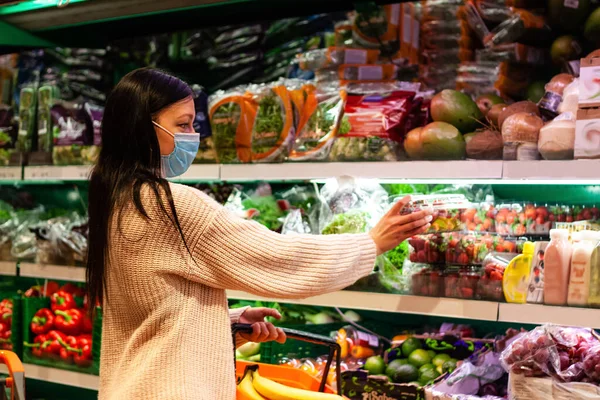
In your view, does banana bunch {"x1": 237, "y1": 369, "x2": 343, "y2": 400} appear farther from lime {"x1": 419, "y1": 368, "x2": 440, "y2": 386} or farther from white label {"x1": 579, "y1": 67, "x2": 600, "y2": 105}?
white label {"x1": 579, "y1": 67, "x2": 600, "y2": 105}

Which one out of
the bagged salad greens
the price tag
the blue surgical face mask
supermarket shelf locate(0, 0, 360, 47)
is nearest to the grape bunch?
the blue surgical face mask

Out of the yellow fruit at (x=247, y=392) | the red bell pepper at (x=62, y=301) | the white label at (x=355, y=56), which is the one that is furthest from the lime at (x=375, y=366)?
the red bell pepper at (x=62, y=301)

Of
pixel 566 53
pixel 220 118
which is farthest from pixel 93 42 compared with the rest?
pixel 566 53

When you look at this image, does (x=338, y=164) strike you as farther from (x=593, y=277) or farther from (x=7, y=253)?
(x=7, y=253)

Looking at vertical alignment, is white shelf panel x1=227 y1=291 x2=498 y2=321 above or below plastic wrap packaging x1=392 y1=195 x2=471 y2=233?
below

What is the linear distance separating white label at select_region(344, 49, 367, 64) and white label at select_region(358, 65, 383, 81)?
0.12 ft

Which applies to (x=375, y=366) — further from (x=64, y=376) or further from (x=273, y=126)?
(x=64, y=376)

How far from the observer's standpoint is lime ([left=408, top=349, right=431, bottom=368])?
2.95 m

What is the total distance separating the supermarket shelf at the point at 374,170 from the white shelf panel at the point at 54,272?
3.17 ft

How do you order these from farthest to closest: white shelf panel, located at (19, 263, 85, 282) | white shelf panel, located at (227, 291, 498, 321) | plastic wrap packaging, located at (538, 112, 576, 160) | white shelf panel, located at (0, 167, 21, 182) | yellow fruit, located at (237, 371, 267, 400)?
white shelf panel, located at (0, 167, 21, 182) → white shelf panel, located at (19, 263, 85, 282) → white shelf panel, located at (227, 291, 498, 321) → plastic wrap packaging, located at (538, 112, 576, 160) → yellow fruit, located at (237, 371, 267, 400)

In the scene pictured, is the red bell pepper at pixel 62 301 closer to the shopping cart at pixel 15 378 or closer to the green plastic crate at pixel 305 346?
the green plastic crate at pixel 305 346

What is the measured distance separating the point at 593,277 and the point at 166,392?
1.40m

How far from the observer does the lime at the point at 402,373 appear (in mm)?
2918

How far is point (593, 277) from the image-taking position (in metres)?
2.52
